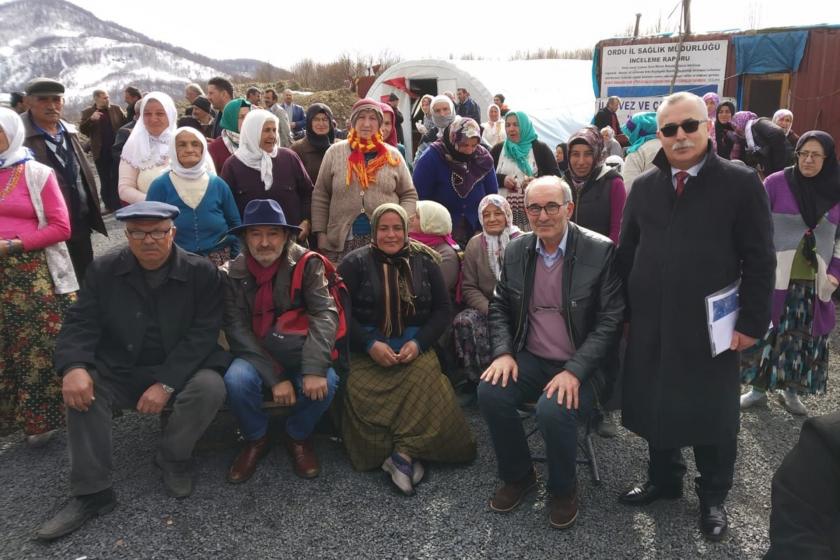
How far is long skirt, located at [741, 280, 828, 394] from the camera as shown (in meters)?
3.52

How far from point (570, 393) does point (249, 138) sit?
275 centimetres

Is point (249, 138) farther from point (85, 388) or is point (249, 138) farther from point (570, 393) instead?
point (570, 393)

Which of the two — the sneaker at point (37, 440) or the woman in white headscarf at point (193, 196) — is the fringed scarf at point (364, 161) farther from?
the sneaker at point (37, 440)

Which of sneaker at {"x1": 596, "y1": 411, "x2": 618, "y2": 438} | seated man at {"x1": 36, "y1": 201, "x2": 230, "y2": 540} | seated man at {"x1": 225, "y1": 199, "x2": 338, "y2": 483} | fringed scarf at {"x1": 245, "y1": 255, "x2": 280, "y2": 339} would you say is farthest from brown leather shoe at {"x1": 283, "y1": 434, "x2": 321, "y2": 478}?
sneaker at {"x1": 596, "y1": 411, "x2": 618, "y2": 438}

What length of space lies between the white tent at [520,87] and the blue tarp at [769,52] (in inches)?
167

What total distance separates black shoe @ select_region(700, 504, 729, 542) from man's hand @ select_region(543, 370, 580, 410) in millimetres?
712

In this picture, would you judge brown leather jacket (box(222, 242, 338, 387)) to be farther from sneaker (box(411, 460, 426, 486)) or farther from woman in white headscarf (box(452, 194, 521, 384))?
woman in white headscarf (box(452, 194, 521, 384))

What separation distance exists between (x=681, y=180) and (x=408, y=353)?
1.64 metres

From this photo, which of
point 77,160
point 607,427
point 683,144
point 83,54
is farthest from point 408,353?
point 83,54

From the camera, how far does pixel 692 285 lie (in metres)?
2.30

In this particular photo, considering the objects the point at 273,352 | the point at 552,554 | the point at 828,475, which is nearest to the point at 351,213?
the point at 273,352

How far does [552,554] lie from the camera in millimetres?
2379

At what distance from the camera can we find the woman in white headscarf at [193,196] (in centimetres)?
347

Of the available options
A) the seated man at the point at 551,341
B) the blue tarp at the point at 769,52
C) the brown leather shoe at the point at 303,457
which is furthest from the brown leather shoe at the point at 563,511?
the blue tarp at the point at 769,52
